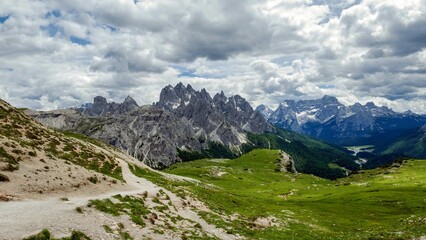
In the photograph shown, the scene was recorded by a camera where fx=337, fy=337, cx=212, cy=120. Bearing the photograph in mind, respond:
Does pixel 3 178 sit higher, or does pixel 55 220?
pixel 3 178

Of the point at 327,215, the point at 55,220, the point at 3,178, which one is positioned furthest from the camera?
the point at 327,215

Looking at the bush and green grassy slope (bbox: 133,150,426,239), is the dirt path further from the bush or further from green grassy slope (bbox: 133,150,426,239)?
green grassy slope (bbox: 133,150,426,239)

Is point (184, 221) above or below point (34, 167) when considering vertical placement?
below

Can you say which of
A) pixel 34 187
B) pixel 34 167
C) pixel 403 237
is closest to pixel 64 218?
pixel 34 187

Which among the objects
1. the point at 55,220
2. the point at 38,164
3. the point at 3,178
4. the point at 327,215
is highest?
the point at 38,164

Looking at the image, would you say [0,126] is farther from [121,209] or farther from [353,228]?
[353,228]

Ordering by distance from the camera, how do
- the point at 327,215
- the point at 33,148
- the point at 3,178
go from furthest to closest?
the point at 327,215
the point at 33,148
the point at 3,178

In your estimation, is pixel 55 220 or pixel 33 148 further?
pixel 33 148

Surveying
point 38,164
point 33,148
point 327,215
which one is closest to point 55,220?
point 38,164

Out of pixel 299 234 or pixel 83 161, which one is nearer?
pixel 299 234

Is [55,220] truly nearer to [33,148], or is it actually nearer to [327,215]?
[33,148]

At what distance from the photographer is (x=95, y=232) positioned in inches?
1131

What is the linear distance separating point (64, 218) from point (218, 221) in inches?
879

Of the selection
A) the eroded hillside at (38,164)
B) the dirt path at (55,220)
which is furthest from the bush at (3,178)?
the dirt path at (55,220)
